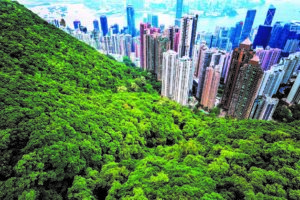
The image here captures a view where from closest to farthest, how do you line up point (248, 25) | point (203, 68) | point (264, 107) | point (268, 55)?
1. point (264, 107)
2. point (203, 68)
3. point (268, 55)
4. point (248, 25)

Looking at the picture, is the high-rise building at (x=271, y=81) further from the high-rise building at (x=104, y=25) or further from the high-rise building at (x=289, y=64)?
the high-rise building at (x=104, y=25)

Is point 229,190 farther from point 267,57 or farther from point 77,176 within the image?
point 267,57

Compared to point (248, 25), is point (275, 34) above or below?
below

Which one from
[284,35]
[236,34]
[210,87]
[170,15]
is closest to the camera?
[210,87]

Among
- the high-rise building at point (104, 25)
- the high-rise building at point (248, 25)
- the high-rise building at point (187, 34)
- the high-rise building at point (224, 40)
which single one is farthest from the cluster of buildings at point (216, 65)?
the high-rise building at point (104, 25)

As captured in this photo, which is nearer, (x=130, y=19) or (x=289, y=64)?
(x=289, y=64)

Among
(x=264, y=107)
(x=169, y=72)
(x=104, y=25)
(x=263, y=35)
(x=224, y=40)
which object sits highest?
(x=169, y=72)

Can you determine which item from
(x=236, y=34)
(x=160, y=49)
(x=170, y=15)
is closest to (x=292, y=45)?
(x=236, y=34)

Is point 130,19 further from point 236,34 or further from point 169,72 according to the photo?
point 169,72
